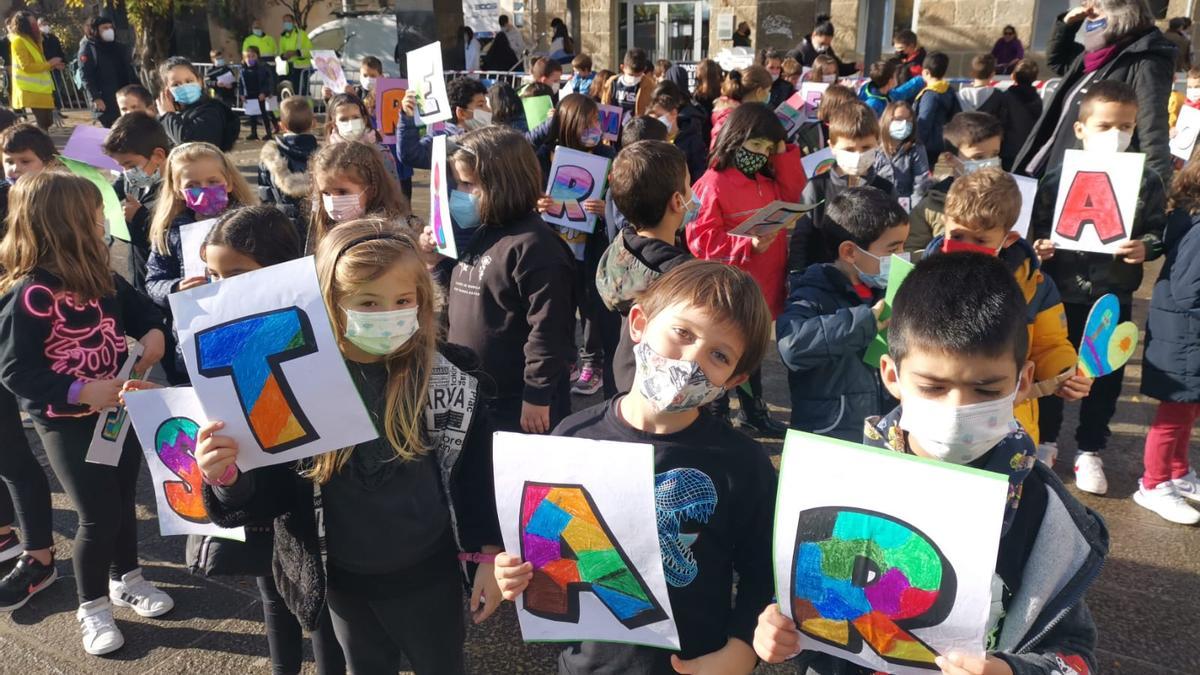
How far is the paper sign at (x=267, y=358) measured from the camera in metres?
1.64

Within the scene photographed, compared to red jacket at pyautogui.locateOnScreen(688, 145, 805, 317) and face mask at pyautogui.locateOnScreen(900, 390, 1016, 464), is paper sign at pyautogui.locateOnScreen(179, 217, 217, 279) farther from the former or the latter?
face mask at pyautogui.locateOnScreen(900, 390, 1016, 464)

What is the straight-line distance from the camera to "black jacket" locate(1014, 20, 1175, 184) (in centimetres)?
396

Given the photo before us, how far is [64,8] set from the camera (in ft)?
77.2

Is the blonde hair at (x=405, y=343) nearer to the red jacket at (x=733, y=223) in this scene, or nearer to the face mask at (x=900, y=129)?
the red jacket at (x=733, y=223)

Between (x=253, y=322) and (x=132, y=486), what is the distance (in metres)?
1.73

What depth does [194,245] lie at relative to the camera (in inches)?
121

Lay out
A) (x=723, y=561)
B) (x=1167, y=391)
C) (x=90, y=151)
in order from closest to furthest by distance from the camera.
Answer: (x=723, y=561)
(x=1167, y=391)
(x=90, y=151)

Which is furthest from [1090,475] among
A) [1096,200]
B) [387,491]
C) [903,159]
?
[387,491]

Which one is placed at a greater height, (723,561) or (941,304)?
(941,304)

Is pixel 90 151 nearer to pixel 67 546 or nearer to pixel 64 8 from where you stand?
pixel 67 546

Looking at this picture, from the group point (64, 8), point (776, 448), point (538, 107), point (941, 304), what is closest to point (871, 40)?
point (538, 107)

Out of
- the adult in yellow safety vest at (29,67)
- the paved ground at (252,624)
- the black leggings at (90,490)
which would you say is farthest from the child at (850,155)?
the adult in yellow safety vest at (29,67)

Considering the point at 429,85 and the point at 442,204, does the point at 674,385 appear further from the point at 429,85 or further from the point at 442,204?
the point at 429,85

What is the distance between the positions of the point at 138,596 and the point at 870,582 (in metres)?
2.75
